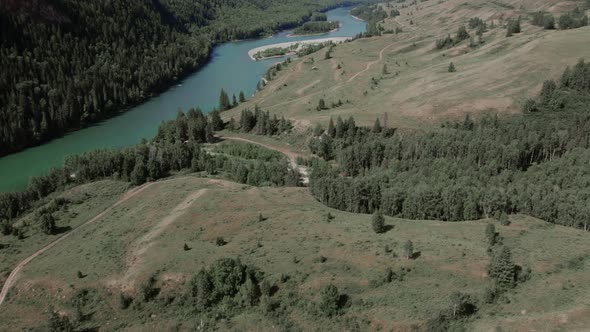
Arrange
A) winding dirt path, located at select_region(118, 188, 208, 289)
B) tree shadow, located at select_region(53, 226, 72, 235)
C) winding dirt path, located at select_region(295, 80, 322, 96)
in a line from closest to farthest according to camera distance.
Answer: winding dirt path, located at select_region(118, 188, 208, 289)
tree shadow, located at select_region(53, 226, 72, 235)
winding dirt path, located at select_region(295, 80, 322, 96)

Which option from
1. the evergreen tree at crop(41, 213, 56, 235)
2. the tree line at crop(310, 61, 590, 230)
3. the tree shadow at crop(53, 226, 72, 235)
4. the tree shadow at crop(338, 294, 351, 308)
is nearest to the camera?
the tree shadow at crop(338, 294, 351, 308)

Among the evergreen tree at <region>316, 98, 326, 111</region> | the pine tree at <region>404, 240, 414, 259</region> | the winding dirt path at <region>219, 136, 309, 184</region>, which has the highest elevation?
the evergreen tree at <region>316, 98, 326, 111</region>

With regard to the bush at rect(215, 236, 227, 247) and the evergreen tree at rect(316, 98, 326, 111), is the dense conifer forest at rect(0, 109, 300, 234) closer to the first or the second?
the bush at rect(215, 236, 227, 247)

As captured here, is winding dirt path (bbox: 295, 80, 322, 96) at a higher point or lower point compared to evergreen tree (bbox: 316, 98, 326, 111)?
higher

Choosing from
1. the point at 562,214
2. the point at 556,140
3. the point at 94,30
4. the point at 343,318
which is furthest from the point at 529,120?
the point at 94,30

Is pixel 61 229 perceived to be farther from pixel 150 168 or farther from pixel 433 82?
pixel 433 82

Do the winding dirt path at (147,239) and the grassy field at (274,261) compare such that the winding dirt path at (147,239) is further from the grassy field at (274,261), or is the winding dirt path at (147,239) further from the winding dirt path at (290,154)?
the winding dirt path at (290,154)

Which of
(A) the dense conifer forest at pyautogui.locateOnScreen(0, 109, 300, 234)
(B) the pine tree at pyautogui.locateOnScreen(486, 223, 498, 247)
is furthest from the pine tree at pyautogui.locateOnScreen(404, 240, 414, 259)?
A: (A) the dense conifer forest at pyautogui.locateOnScreen(0, 109, 300, 234)

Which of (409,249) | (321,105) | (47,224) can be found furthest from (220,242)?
(321,105)
